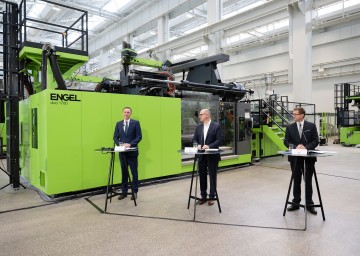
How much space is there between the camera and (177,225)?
3350mm

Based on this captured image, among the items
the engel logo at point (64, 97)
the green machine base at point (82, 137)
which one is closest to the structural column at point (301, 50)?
the green machine base at point (82, 137)

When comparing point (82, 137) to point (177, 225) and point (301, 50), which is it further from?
point (301, 50)

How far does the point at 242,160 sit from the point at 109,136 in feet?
13.6

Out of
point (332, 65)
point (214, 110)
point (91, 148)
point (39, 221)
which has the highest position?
point (332, 65)

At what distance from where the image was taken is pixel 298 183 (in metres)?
3.80

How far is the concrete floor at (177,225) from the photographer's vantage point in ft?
9.01

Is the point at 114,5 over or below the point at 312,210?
over

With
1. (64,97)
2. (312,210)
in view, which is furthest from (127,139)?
(312,210)

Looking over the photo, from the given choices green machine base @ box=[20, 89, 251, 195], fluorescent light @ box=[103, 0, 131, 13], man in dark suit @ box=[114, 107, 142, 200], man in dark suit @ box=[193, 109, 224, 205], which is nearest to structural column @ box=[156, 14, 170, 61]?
fluorescent light @ box=[103, 0, 131, 13]

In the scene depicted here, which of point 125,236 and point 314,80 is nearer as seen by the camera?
point 125,236

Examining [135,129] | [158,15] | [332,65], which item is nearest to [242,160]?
[135,129]

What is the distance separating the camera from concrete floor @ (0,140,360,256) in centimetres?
275

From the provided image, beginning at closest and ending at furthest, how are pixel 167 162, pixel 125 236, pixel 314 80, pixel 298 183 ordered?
pixel 125 236 → pixel 298 183 → pixel 167 162 → pixel 314 80

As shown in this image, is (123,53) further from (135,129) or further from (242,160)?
(242,160)
